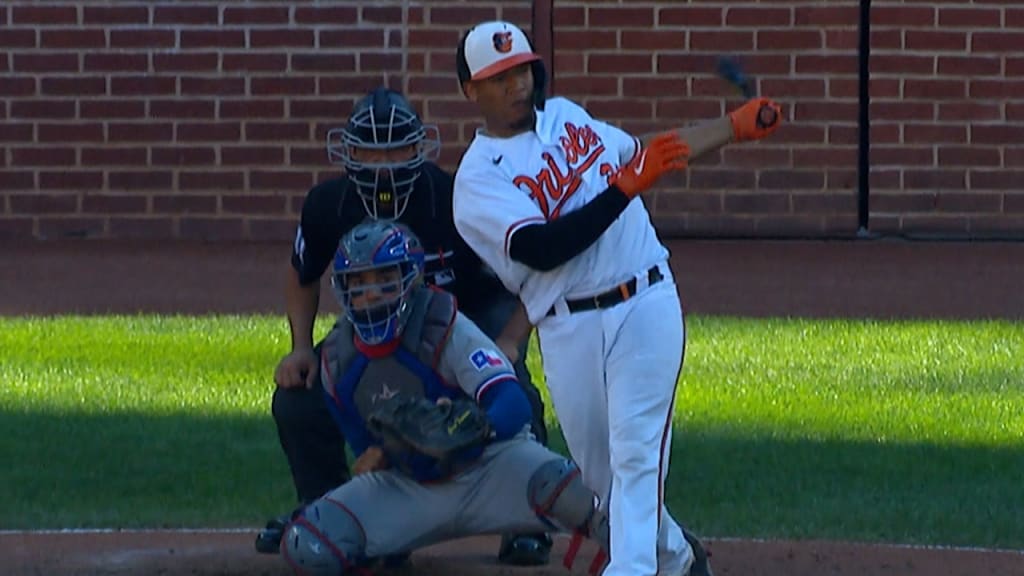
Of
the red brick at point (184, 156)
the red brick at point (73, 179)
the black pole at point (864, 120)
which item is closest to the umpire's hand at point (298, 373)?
the red brick at point (184, 156)

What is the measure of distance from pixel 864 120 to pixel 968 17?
1.03 meters

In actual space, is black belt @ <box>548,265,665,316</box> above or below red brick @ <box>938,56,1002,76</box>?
below

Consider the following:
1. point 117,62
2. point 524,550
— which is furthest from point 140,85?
point 524,550

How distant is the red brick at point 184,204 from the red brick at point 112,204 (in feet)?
0.39

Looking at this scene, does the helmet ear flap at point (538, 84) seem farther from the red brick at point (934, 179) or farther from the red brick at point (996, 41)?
the red brick at point (996, 41)

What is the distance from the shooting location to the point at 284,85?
1423cm

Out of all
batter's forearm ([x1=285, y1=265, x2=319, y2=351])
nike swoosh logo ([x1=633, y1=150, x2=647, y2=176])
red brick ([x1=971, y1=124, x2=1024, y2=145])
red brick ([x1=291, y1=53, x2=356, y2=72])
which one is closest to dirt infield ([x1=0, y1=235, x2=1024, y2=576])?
red brick ([x1=971, y1=124, x2=1024, y2=145])

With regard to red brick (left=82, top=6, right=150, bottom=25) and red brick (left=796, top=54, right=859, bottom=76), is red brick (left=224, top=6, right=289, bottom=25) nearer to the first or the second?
red brick (left=82, top=6, right=150, bottom=25)

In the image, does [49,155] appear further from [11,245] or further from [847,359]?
[847,359]

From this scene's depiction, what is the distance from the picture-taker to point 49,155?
47.0 feet

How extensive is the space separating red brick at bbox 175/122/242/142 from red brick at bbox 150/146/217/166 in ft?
0.26

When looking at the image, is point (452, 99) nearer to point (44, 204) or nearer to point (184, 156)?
point (184, 156)

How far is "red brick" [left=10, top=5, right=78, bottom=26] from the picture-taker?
14.3 m

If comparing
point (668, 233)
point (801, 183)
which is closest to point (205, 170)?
point (668, 233)
